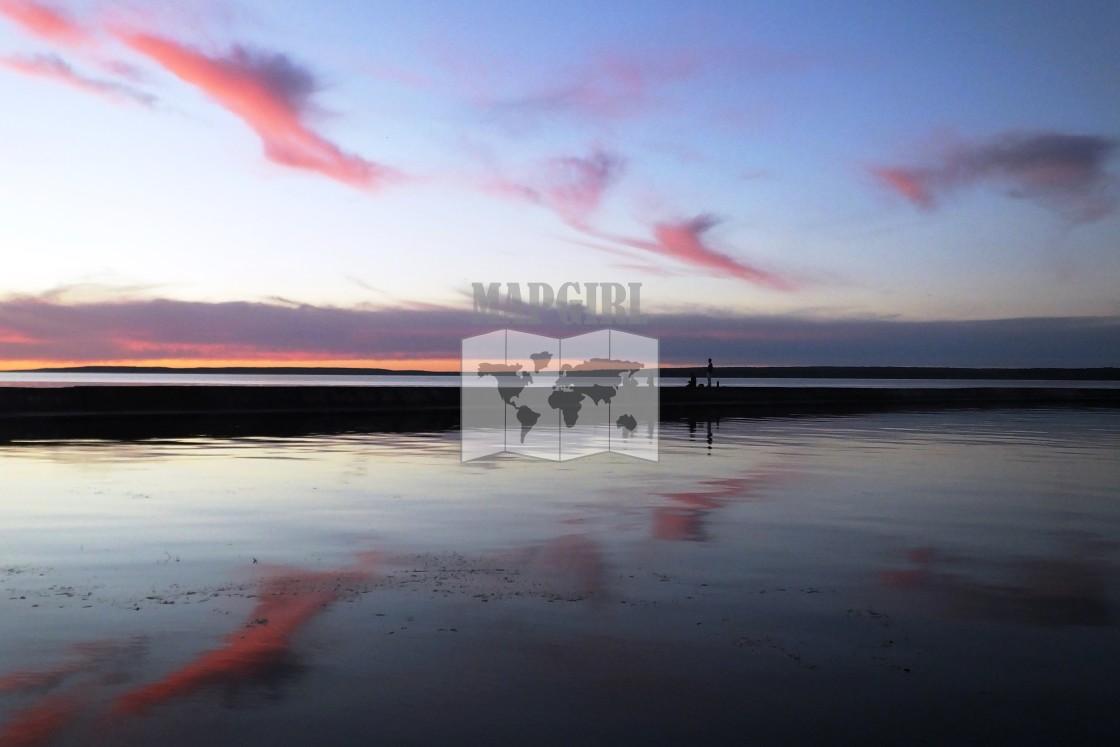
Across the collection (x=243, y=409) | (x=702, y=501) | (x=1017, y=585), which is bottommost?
(x=1017, y=585)

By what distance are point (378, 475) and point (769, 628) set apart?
1106 cm

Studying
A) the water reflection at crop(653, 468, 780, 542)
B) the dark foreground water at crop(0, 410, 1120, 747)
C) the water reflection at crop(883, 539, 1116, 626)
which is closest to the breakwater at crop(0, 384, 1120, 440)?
the dark foreground water at crop(0, 410, 1120, 747)

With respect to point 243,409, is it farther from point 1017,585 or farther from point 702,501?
point 1017,585

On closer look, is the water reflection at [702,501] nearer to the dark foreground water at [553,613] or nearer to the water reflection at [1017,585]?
the dark foreground water at [553,613]

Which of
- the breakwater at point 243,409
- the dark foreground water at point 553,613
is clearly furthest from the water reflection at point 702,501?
the breakwater at point 243,409

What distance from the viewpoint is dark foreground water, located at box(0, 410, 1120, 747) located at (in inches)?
211

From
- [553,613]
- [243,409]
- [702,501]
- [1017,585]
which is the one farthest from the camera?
[243,409]

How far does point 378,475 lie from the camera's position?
17.3 m

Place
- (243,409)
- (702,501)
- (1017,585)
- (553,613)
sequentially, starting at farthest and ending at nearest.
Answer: (243,409) → (702,501) → (1017,585) → (553,613)

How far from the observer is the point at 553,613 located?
24.9 feet

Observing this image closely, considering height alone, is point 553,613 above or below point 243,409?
below

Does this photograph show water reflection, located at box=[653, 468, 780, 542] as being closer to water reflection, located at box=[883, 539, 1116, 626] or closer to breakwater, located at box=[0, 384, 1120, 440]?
water reflection, located at box=[883, 539, 1116, 626]

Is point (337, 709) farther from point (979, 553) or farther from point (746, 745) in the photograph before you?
point (979, 553)

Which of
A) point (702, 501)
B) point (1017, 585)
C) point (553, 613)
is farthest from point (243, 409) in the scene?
point (1017, 585)
